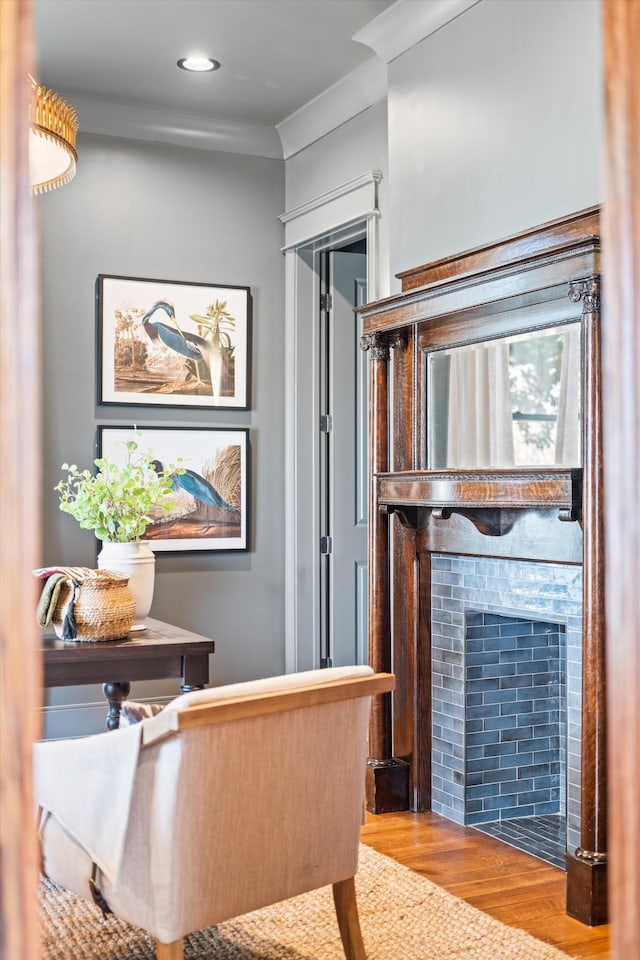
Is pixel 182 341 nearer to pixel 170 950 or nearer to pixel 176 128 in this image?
pixel 176 128

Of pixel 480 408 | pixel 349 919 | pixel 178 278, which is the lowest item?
pixel 349 919

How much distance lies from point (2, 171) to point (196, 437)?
13.9 feet

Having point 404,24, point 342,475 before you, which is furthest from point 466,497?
point 342,475

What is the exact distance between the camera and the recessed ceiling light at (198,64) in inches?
169

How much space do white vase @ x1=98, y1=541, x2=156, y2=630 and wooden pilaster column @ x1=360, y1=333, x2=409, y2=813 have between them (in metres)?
0.83

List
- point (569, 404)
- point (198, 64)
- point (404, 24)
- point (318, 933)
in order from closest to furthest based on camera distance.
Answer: point (318, 933)
point (569, 404)
point (404, 24)
point (198, 64)

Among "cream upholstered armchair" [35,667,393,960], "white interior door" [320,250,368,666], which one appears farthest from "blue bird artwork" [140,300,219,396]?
"cream upholstered armchair" [35,667,393,960]

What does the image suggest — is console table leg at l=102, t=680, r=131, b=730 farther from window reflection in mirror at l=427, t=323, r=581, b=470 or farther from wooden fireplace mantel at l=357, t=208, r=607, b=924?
window reflection in mirror at l=427, t=323, r=581, b=470

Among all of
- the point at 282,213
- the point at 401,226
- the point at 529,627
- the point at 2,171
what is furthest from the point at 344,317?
the point at 2,171

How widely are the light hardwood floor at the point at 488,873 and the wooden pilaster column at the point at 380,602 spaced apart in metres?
0.11

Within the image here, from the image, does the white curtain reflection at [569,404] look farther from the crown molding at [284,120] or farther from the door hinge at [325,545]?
the door hinge at [325,545]

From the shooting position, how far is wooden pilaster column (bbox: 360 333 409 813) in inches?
145

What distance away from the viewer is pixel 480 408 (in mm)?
3355

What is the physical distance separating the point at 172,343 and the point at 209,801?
3201 mm
